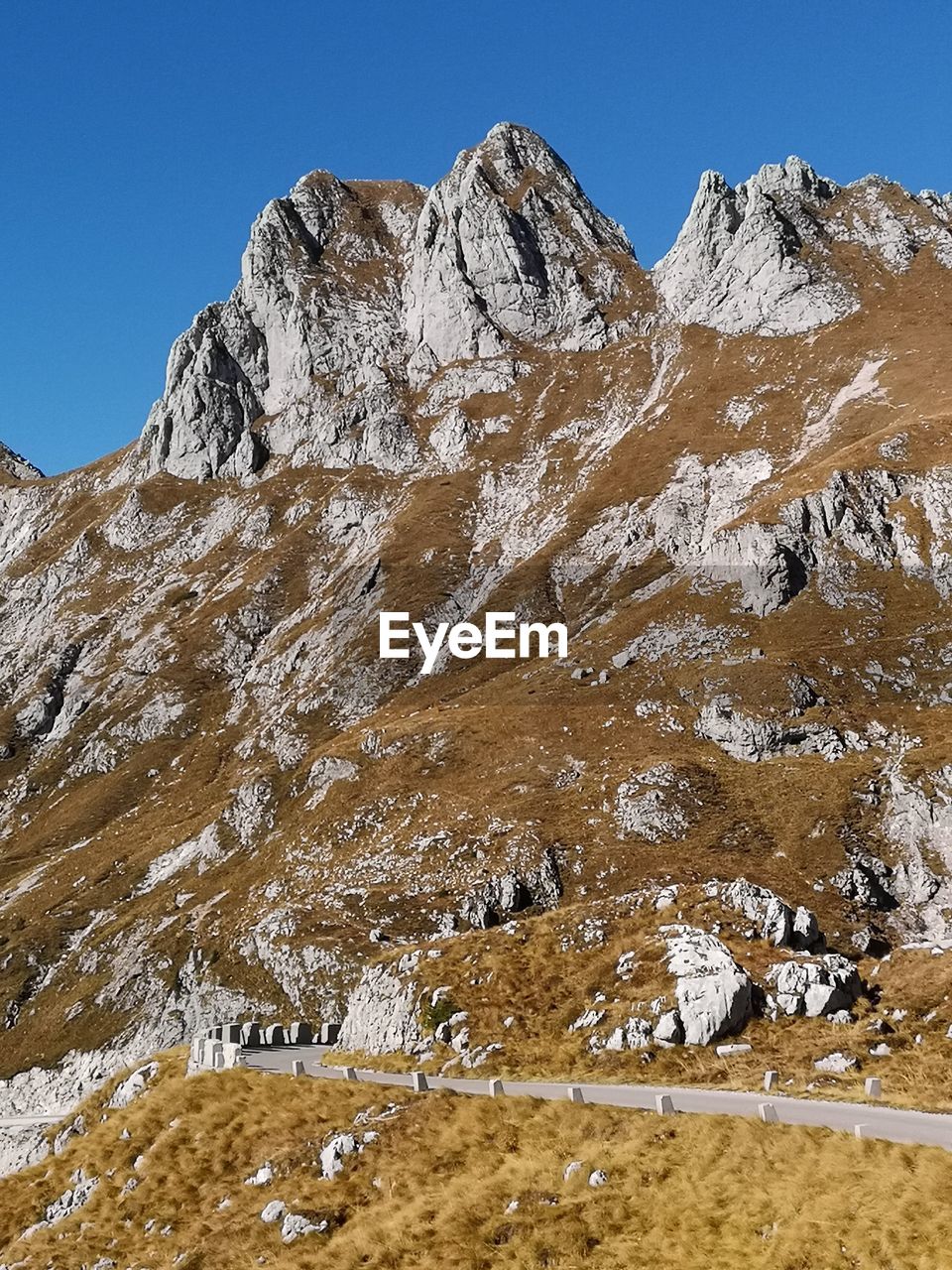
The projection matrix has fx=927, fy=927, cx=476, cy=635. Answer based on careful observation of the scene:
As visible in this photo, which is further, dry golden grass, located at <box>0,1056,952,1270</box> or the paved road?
the paved road

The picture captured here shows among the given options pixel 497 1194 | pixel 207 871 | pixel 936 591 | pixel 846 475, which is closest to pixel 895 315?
pixel 846 475

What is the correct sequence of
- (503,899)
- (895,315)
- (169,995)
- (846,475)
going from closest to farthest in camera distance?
1. (503,899)
2. (169,995)
3. (846,475)
4. (895,315)

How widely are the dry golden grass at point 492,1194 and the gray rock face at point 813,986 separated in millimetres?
10901

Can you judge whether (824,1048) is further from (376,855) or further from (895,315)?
(895,315)

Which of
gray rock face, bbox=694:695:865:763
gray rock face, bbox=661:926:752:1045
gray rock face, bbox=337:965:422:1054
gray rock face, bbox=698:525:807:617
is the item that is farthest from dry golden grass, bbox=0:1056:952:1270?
gray rock face, bbox=698:525:807:617

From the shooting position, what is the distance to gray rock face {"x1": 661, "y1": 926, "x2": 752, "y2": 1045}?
32.1 meters

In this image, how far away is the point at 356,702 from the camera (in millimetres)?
137875

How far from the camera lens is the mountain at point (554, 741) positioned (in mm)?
68688

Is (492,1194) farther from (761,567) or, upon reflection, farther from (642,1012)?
(761,567)

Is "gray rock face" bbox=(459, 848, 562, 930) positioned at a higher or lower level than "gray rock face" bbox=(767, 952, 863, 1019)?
lower

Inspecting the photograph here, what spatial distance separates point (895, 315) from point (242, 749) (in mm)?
146578

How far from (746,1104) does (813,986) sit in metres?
8.71

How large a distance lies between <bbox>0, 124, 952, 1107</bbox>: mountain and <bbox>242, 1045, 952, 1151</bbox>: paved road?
3.61 metres

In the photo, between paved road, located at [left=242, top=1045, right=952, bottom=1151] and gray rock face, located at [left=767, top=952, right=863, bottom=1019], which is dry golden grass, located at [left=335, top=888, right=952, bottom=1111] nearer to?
gray rock face, located at [left=767, top=952, right=863, bottom=1019]
